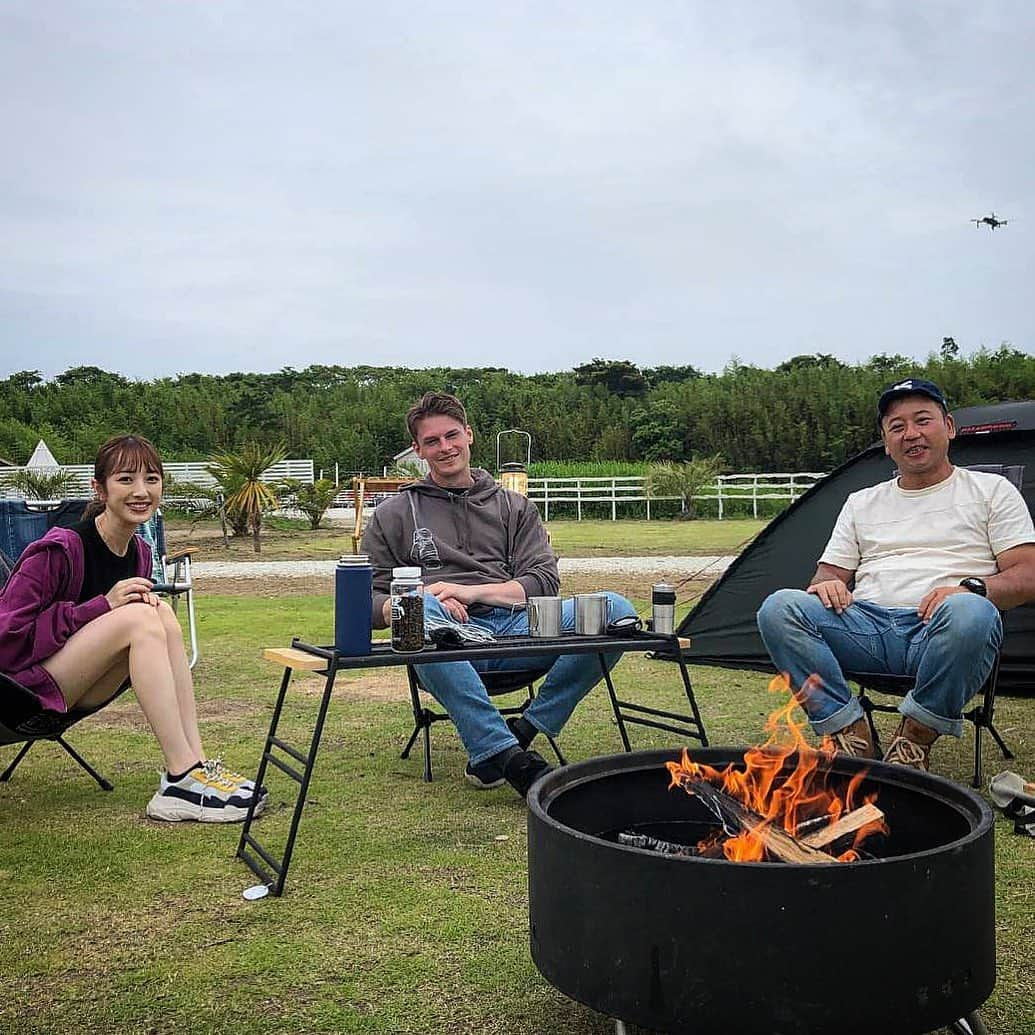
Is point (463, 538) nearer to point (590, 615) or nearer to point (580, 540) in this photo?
point (590, 615)

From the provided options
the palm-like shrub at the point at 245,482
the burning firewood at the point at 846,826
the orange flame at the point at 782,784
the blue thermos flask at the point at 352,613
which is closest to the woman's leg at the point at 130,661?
the blue thermos flask at the point at 352,613

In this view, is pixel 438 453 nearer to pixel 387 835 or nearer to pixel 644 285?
pixel 387 835

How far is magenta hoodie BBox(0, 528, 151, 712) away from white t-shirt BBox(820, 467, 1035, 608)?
224cm

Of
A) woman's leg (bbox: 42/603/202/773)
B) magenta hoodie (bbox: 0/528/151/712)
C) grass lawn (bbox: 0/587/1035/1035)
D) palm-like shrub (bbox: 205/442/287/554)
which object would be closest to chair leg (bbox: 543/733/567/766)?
grass lawn (bbox: 0/587/1035/1035)

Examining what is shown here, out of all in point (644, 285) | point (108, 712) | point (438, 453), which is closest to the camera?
point (438, 453)

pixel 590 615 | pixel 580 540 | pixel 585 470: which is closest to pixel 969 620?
pixel 590 615

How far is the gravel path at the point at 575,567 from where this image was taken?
10.5 m

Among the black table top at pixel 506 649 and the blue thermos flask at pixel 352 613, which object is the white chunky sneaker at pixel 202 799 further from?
the blue thermos flask at pixel 352 613

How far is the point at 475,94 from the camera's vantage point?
10.4 meters

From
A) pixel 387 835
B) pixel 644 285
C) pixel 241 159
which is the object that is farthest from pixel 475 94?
pixel 644 285

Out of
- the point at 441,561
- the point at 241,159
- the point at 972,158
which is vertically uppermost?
the point at 241,159

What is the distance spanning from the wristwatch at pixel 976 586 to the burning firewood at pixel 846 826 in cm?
141

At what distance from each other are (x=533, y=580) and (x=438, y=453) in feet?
1.61

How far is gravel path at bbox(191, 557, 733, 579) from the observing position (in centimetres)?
1048
